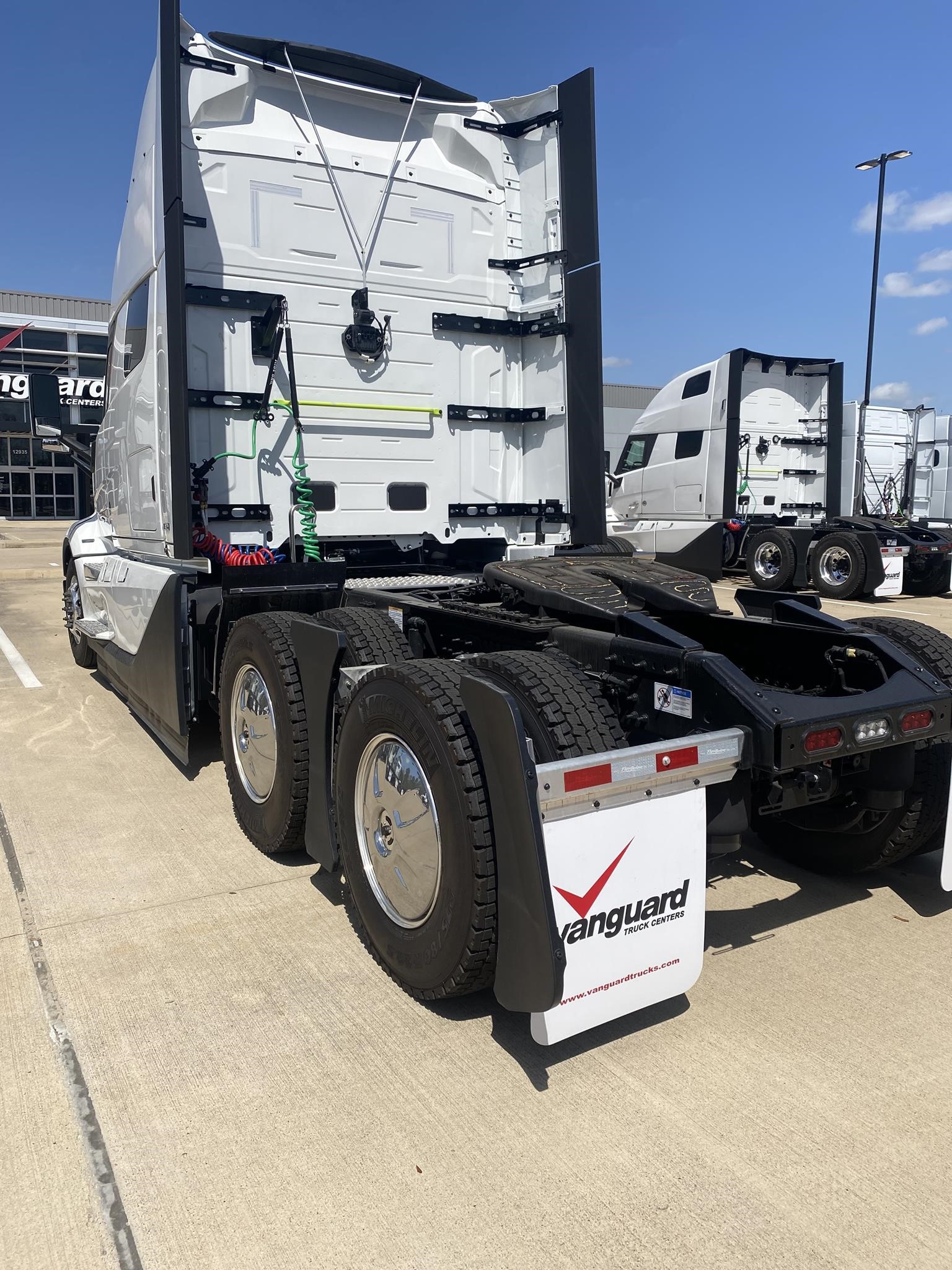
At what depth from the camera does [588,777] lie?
2.30 metres

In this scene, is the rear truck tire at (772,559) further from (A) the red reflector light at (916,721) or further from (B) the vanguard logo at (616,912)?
(B) the vanguard logo at (616,912)

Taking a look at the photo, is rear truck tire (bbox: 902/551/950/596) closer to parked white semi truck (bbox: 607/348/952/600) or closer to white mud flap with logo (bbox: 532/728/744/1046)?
parked white semi truck (bbox: 607/348/952/600)

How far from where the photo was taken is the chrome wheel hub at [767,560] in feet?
45.9

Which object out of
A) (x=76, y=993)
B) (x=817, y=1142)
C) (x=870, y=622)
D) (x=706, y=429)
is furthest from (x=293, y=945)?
(x=706, y=429)

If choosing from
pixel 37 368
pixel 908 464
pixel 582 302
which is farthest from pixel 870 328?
pixel 37 368

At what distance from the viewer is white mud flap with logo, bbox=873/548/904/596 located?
41.5ft

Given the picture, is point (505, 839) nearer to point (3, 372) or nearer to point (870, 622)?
point (870, 622)

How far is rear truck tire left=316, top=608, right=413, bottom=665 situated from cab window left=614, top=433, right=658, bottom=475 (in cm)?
1299

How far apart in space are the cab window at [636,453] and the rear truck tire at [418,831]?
1362 cm

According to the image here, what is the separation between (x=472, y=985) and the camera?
103 inches

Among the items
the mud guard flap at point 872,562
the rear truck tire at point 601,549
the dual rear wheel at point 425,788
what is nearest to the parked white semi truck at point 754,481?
the mud guard flap at point 872,562

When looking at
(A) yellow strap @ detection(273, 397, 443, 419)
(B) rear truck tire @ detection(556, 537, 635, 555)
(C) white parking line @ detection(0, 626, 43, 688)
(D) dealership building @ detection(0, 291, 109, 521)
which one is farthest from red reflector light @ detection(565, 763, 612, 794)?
(D) dealership building @ detection(0, 291, 109, 521)

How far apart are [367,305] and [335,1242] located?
15.3 ft

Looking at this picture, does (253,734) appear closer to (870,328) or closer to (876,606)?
(876,606)
